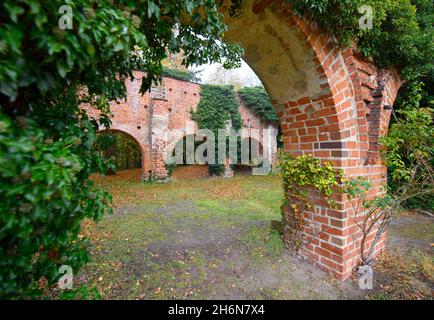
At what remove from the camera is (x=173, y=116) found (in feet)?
34.6

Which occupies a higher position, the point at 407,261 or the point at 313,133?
the point at 313,133

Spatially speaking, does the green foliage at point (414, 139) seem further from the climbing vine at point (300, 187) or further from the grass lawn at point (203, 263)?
the grass lawn at point (203, 263)

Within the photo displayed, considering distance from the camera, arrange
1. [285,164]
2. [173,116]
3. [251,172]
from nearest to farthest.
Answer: [285,164] < [173,116] < [251,172]

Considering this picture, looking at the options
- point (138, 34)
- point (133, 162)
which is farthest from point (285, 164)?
point (133, 162)

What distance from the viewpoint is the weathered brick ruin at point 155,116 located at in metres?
9.05

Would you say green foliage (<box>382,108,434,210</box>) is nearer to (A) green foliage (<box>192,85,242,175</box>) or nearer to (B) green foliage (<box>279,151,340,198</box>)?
(B) green foliage (<box>279,151,340,198</box>)

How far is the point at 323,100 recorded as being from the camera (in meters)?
2.31

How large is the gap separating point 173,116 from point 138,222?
288 inches

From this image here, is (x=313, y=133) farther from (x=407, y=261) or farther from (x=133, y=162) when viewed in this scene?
(x=133, y=162)

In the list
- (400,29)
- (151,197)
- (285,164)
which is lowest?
(151,197)

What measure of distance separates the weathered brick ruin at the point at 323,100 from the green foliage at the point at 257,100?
34.3ft
